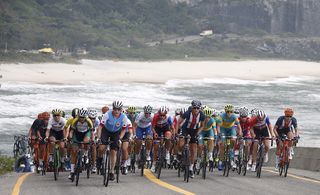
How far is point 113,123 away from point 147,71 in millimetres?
77358

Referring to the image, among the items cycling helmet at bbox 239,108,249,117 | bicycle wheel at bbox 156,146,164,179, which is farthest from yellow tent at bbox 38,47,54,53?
bicycle wheel at bbox 156,146,164,179

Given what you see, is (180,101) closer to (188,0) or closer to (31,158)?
(31,158)

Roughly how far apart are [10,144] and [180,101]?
2787 cm

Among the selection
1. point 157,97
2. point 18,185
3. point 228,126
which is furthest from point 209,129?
point 157,97

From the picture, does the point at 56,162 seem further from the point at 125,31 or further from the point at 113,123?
the point at 125,31

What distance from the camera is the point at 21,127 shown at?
38500mm

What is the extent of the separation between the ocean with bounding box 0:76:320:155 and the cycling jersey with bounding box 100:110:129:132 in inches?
603

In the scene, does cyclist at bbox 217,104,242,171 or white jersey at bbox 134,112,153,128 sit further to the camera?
cyclist at bbox 217,104,242,171

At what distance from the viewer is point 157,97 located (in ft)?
201

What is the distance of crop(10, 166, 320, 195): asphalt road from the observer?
48.3 ft

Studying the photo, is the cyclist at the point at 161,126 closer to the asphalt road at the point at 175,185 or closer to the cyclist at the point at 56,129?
the asphalt road at the point at 175,185

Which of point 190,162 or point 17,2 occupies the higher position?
point 17,2

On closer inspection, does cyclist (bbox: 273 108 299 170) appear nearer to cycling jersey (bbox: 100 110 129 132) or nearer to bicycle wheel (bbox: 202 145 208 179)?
bicycle wheel (bbox: 202 145 208 179)

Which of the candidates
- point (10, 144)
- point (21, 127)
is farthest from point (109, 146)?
point (21, 127)
